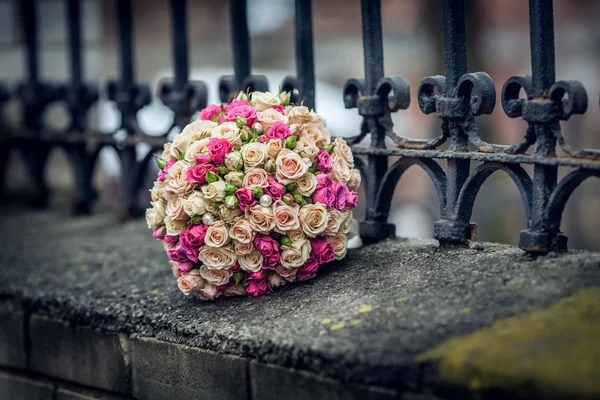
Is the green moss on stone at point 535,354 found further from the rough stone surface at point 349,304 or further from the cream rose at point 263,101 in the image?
the cream rose at point 263,101

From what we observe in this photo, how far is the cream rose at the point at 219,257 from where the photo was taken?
8.53ft

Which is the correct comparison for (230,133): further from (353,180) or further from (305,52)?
(305,52)

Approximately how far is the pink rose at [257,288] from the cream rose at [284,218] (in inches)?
8.0

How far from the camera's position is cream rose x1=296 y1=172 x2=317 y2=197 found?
2.62m

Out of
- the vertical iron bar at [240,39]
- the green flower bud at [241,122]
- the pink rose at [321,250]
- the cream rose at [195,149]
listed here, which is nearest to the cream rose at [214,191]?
the cream rose at [195,149]

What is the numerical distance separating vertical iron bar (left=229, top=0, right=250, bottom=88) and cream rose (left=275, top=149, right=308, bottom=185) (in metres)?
1.03

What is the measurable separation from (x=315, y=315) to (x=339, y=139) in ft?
2.18

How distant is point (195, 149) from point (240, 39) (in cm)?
105

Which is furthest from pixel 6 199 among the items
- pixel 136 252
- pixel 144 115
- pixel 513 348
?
pixel 144 115

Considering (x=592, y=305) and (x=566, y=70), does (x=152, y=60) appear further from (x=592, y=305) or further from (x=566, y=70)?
(x=592, y=305)

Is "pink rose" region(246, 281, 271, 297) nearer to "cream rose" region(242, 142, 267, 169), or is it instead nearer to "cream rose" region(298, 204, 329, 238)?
"cream rose" region(298, 204, 329, 238)

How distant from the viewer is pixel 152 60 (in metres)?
16.9

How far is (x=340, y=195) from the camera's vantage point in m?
2.71

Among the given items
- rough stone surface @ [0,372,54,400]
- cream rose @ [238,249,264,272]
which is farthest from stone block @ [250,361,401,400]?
rough stone surface @ [0,372,54,400]
